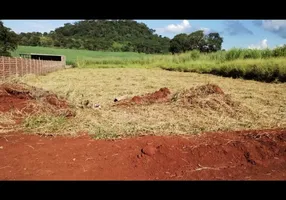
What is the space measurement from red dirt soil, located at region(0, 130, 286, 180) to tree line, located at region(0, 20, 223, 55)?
49575mm

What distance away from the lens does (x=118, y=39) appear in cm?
8475

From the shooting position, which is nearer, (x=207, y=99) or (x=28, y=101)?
(x=28, y=101)

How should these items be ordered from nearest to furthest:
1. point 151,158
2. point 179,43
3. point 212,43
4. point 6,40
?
1. point 151,158
2. point 6,40
3. point 212,43
4. point 179,43

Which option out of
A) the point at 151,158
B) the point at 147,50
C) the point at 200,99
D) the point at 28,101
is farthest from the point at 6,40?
the point at 147,50

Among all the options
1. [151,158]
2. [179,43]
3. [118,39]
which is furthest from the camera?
[118,39]

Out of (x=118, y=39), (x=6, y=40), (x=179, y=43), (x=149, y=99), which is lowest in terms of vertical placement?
(x=149, y=99)

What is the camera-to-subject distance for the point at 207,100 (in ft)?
24.0

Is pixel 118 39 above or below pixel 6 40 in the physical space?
above

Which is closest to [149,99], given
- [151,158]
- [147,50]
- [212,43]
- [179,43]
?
[151,158]

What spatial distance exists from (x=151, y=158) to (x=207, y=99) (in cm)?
380

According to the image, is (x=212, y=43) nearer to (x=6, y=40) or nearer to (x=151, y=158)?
(x=6, y=40)
